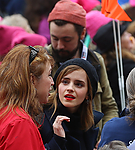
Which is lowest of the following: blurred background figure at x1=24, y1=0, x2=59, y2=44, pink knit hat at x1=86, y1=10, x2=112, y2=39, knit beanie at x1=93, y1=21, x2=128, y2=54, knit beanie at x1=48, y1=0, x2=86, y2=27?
knit beanie at x1=93, y1=21, x2=128, y2=54

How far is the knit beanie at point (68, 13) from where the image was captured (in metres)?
3.34

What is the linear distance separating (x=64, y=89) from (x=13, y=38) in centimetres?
187

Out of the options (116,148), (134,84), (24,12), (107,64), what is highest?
(24,12)

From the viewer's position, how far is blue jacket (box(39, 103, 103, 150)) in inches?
94.0

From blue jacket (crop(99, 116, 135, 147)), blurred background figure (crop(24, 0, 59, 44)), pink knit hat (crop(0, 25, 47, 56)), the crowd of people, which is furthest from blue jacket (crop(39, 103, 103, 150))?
blurred background figure (crop(24, 0, 59, 44))

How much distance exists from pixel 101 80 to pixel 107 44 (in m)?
0.84

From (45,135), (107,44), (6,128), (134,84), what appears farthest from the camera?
(107,44)

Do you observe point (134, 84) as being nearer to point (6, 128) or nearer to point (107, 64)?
point (6, 128)

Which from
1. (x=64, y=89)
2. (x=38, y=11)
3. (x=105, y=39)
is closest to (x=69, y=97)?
(x=64, y=89)

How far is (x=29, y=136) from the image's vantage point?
1.80 m

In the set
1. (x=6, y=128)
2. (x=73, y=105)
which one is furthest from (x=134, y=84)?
(x=6, y=128)

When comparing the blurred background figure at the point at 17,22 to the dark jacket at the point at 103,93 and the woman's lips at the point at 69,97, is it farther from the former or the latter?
the woman's lips at the point at 69,97

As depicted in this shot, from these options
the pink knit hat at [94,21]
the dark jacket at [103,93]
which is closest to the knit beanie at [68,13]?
the dark jacket at [103,93]

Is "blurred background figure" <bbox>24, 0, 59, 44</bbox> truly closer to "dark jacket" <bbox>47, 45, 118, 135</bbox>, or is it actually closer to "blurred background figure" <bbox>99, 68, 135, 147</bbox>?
"dark jacket" <bbox>47, 45, 118, 135</bbox>
